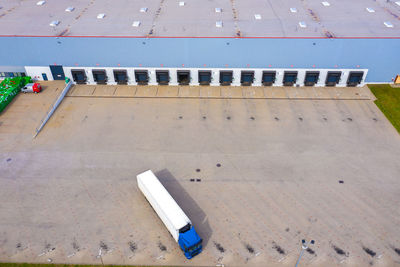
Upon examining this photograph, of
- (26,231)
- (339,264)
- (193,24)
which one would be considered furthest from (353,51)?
(26,231)

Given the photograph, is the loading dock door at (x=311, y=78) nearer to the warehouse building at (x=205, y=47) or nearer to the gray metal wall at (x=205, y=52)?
the warehouse building at (x=205, y=47)

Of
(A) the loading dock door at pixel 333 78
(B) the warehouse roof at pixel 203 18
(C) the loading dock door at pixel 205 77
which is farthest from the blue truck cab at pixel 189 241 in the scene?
(A) the loading dock door at pixel 333 78

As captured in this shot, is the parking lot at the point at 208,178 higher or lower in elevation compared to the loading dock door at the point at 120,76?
lower

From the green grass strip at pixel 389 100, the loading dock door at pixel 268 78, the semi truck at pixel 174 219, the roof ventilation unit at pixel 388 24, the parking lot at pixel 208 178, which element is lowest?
the green grass strip at pixel 389 100

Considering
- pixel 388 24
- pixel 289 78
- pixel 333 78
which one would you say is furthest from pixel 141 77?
Result: pixel 388 24

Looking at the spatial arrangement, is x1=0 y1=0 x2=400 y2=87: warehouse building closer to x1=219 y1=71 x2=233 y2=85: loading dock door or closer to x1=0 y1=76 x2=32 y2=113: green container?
x1=219 y1=71 x2=233 y2=85: loading dock door

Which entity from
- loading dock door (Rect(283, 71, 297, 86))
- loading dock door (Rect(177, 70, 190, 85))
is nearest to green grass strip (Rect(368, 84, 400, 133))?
loading dock door (Rect(283, 71, 297, 86))
